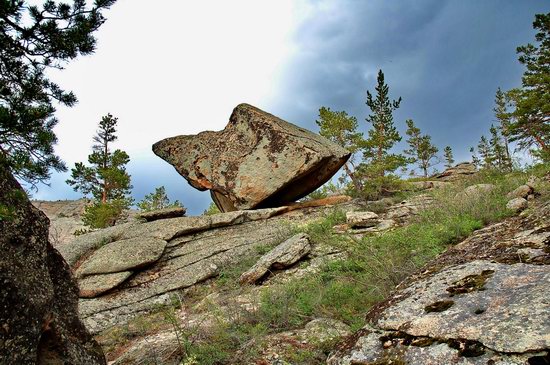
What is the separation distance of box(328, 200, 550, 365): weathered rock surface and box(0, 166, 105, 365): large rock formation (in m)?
3.29

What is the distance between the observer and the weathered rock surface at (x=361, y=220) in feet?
40.0

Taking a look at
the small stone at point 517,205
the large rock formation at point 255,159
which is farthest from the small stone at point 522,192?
the large rock formation at point 255,159

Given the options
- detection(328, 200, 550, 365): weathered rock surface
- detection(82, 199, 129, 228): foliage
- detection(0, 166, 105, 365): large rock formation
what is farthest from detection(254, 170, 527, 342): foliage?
detection(82, 199, 129, 228): foliage

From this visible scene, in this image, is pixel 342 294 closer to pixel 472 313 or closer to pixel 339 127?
pixel 472 313

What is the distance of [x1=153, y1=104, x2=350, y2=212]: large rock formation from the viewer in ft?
52.1

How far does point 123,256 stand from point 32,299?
8232mm

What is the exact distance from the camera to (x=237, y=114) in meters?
17.1

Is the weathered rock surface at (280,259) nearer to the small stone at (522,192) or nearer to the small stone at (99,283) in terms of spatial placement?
the small stone at (99,283)


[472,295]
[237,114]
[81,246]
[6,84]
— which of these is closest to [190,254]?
[81,246]

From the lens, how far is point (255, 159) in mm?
16266

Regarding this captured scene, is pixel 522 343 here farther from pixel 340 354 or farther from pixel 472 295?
pixel 340 354

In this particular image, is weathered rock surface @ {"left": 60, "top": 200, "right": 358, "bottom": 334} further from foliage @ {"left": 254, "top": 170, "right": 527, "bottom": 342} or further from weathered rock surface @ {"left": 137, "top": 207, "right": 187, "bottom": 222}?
foliage @ {"left": 254, "top": 170, "right": 527, "bottom": 342}

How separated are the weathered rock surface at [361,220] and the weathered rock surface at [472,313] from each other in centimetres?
817

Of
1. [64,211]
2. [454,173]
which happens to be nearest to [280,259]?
[454,173]
